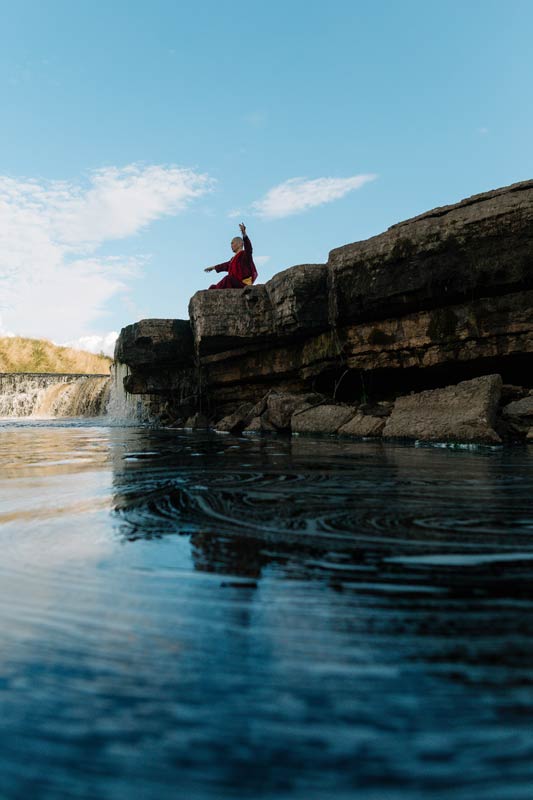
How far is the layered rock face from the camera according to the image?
7.48m

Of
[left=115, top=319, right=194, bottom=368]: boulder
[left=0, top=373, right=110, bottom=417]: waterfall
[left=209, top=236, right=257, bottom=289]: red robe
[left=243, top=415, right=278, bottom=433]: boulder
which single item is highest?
[left=209, top=236, right=257, bottom=289]: red robe

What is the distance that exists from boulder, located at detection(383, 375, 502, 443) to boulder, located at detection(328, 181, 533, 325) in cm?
143

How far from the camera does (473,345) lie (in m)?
8.09

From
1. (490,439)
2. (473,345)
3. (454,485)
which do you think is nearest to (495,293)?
(473,345)

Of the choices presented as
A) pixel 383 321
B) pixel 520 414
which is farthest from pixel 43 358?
pixel 520 414

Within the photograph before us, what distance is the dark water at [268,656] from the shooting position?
0.69 meters

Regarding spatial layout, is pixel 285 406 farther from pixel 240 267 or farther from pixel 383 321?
pixel 240 267

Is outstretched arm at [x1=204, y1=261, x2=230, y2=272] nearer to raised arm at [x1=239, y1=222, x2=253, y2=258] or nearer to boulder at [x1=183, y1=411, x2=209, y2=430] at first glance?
raised arm at [x1=239, y1=222, x2=253, y2=258]

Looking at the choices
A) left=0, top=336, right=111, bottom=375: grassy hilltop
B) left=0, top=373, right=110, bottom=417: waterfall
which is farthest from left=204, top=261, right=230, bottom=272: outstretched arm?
left=0, top=336, right=111, bottom=375: grassy hilltop

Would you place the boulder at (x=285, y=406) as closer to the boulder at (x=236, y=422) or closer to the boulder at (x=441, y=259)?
the boulder at (x=236, y=422)

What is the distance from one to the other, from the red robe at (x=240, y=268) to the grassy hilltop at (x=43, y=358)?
2691cm

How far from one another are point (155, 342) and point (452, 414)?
737 centimetres

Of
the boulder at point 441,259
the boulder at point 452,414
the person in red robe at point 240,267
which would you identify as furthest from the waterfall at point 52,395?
the boulder at point 452,414

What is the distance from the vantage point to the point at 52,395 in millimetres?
22453
